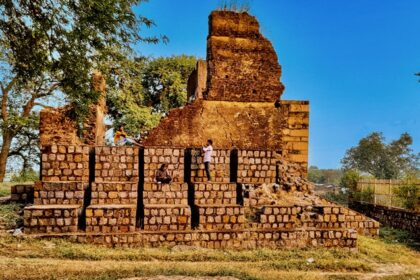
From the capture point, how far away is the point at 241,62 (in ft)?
40.8

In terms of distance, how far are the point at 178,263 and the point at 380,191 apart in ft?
39.4

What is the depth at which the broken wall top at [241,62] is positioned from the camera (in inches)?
486

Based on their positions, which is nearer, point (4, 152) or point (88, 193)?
point (88, 193)

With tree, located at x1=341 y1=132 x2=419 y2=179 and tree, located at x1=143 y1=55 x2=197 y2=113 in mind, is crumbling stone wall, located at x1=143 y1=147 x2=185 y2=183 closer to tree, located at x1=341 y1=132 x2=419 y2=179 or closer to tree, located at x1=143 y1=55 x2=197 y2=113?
tree, located at x1=143 y1=55 x2=197 y2=113

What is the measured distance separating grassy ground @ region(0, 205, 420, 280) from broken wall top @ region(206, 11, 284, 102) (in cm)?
580

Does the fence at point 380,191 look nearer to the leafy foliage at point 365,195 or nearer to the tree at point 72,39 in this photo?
the leafy foliage at point 365,195

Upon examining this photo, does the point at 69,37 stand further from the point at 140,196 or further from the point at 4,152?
the point at 4,152

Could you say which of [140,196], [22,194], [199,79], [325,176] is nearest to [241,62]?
[199,79]

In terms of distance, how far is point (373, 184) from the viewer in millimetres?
16688

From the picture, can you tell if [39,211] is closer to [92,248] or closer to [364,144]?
[92,248]

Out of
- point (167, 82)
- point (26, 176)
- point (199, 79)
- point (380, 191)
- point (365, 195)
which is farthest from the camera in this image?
point (167, 82)

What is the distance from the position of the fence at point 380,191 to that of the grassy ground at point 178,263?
21.7 ft

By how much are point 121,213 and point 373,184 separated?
12.6 metres

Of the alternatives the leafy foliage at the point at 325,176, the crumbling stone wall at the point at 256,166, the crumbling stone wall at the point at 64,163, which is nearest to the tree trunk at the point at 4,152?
the crumbling stone wall at the point at 64,163
